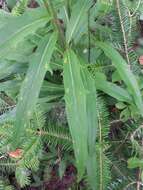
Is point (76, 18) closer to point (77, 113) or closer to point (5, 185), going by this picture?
point (77, 113)

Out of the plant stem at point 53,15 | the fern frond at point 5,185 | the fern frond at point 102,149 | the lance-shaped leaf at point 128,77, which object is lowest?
the fern frond at point 5,185

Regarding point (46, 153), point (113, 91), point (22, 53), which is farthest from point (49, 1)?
Answer: point (46, 153)

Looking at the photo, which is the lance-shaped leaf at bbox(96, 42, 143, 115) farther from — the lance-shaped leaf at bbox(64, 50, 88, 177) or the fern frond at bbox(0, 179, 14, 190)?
the fern frond at bbox(0, 179, 14, 190)

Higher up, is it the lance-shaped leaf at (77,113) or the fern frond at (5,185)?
the lance-shaped leaf at (77,113)

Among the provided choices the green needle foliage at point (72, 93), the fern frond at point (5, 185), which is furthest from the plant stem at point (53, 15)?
the fern frond at point (5, 185)

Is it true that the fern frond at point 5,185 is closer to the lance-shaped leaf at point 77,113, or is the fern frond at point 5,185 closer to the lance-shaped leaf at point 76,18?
the lance-shaped leaf at point 77,113

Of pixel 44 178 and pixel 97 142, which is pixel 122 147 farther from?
pixel 44 178

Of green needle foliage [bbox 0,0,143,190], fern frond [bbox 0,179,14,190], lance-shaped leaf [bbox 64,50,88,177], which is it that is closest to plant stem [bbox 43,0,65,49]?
green needle foliage [bbox 0,0,143,190]
